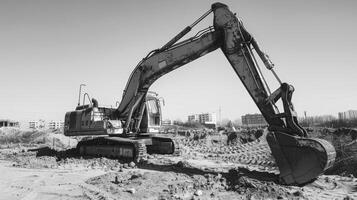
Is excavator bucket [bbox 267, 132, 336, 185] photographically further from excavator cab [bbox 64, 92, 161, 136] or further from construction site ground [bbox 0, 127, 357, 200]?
excavator cab [bbox 64, 92, 161, 136]

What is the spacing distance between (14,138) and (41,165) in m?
25.5

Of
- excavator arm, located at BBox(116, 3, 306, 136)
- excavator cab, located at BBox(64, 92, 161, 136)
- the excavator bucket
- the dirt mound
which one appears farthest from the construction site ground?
the dirt mound

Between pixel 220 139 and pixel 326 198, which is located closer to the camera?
pixel 326 198

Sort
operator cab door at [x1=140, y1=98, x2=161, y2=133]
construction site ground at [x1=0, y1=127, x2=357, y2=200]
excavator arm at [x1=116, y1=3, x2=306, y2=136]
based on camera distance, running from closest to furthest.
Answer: construction site ground at [x1=0, y1=127, x2=357, y2=200]
excavator arm at [x1=116, y1=3, x2=306, y2=136]
operator cab door at [x1=140, y1=98, x2=161, y2=133]

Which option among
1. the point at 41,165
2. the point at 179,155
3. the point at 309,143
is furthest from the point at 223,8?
the point at 41,165

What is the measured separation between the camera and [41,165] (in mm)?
10680

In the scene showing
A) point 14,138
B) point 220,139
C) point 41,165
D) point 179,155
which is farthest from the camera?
point 14,138

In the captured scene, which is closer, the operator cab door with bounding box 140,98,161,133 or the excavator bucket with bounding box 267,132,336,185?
the excavator bucket with bounding box 267,132,336,185

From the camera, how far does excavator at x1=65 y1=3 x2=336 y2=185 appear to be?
6.14 metres

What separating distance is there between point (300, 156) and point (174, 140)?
678cm

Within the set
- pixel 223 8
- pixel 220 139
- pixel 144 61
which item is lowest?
pixel 220 139

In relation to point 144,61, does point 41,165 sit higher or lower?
lower

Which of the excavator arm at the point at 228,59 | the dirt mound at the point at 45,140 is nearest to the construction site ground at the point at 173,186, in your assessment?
the excavator arm at the point at 228,59

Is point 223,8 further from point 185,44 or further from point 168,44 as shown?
point 168,44
